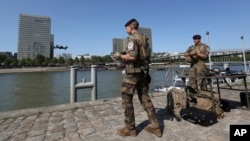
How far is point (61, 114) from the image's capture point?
3789 mm

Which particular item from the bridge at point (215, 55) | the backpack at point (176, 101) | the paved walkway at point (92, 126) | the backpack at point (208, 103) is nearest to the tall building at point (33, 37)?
the bridge at point (215, 55)

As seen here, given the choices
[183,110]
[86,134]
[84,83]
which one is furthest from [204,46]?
[84,83]

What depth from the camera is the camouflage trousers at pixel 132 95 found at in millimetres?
2443

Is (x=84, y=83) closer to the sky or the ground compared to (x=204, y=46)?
closer to the ground

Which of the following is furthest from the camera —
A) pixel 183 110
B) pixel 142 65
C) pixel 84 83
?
pixel 84 83

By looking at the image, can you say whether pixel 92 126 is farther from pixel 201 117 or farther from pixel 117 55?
pixel 201 117

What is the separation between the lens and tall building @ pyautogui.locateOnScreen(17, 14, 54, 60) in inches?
4075

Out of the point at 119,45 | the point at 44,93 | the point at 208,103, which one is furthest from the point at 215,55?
the point at 119,45

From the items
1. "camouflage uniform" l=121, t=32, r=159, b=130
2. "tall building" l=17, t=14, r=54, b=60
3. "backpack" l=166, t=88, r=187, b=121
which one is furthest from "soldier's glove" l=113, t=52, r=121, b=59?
"tall building" l=17, t=14, r=54, b=60

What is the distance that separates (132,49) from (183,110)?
1.60m

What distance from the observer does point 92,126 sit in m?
2.95

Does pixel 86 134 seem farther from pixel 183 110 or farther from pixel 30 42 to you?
pixel 30 42

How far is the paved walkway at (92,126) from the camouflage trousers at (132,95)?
0.22m

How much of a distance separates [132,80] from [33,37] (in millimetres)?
117368
